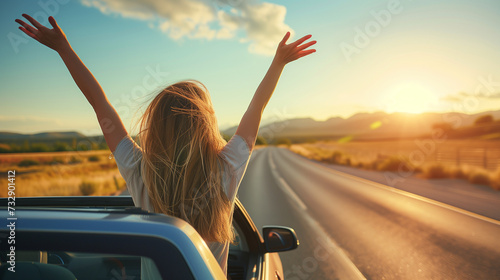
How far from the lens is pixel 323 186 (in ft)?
46.8

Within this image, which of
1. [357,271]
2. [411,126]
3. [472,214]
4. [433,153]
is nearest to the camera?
[357,271]

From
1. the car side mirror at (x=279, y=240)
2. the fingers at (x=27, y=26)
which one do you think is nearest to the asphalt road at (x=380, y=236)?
the car side mirror at (x=279, y=240)

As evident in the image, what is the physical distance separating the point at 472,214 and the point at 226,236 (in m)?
9.21

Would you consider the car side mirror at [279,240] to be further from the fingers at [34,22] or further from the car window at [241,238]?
the fingers at [34,22]

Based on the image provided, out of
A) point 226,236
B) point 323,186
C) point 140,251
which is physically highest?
point 140,251

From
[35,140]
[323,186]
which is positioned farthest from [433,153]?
[35,140]

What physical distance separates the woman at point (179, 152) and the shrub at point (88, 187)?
14.2m

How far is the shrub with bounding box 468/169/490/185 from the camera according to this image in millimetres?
15877

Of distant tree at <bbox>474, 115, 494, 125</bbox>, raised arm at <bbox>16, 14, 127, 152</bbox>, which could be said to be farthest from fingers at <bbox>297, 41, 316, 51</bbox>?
distant tree at <bbox>474, 115, 494, 125</bbox>

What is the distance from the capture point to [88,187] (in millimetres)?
15102

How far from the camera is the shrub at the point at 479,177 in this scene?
15.9m

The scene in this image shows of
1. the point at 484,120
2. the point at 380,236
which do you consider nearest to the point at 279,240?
the point at 380,236

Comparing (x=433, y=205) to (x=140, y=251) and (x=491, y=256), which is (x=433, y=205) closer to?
(x=491, y=256)

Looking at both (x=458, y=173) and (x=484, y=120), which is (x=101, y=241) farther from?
(x=484, y=120)
